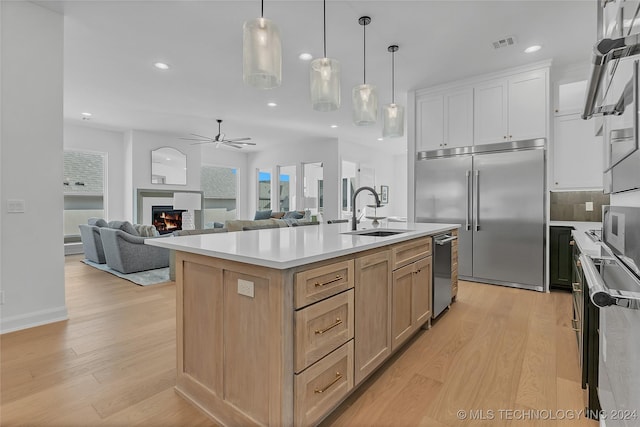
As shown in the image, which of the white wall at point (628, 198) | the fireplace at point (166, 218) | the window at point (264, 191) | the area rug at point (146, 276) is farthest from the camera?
the window at point (264, 191)

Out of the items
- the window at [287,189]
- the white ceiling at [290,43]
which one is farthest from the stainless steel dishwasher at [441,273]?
the window at [287,189]

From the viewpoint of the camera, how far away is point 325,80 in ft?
7.91

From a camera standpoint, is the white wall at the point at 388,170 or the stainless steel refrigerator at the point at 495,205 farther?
the white wall at the point at 388,170

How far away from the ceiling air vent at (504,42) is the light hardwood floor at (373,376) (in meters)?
2.87

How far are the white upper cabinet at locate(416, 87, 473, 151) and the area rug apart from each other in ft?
14.1

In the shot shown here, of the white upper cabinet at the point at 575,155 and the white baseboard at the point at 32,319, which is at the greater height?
the white upper cabinet at the point at 575,155

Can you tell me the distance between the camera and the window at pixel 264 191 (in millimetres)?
10375

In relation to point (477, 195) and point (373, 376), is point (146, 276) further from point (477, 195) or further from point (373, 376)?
point (477, 195)

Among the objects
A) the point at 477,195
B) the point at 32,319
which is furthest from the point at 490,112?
the point at 32,319

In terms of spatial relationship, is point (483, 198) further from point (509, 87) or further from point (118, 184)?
point (118, 184)

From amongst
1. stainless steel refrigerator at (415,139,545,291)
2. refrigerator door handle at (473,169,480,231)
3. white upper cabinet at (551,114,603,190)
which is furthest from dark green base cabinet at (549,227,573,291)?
refrigerator door handle at (473,169,480,231)

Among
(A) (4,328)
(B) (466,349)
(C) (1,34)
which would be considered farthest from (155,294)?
(B) (466,349)

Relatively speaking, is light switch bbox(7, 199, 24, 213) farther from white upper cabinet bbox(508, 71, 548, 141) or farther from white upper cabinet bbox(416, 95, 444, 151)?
white upper cabinet bbox(508, 71, 548, 141)

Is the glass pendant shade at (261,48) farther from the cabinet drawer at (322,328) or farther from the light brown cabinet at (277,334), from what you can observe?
the cabinet drawer at (322,328)
